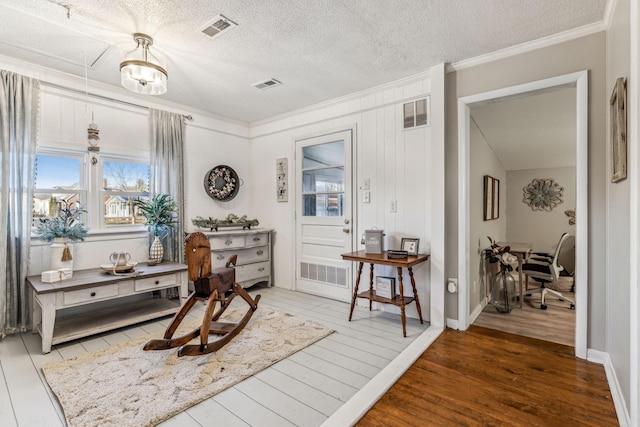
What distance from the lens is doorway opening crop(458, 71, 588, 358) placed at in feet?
7.72

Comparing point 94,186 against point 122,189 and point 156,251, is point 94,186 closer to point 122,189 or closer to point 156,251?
point 122,189

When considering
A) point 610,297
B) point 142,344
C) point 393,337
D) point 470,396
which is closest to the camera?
point 470,396

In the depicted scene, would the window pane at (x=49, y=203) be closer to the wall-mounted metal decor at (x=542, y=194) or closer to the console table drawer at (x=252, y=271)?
the console table drawer at (x=252, y=271)

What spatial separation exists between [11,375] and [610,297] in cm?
424

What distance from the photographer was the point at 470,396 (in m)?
1.93

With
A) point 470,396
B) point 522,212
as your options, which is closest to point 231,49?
point 470,396

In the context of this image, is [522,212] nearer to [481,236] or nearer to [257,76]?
[481,236]

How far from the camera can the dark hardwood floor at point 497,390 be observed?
67.9 inches

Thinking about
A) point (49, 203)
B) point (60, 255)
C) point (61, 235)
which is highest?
point (49, 203)

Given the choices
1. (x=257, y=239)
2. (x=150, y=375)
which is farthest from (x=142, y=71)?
(x=257, y=239)

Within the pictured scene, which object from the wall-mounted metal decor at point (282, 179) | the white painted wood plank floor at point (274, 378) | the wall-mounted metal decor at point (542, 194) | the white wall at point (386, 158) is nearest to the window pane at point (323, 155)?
the white wall at point (386, 158)

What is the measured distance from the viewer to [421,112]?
3219mm

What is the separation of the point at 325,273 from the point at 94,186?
290cm

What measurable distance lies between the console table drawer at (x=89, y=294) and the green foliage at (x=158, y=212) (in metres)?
0.92
